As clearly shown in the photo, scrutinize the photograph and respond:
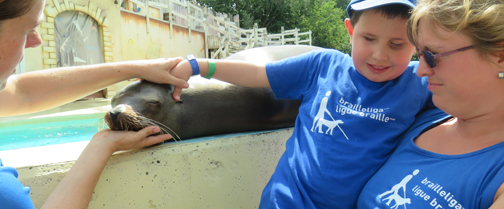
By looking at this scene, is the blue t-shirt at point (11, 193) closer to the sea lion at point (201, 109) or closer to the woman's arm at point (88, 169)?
the woman's arm at point (88, 169)

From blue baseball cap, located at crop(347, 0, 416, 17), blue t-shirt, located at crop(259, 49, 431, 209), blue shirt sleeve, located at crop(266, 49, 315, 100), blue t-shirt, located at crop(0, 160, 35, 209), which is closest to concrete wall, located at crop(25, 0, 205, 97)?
blue shirt sleeve, located at crop(266, 49, 315, 100)

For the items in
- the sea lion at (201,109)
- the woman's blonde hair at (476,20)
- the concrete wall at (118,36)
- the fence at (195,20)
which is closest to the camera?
the woman's blonde hair at (476,20)

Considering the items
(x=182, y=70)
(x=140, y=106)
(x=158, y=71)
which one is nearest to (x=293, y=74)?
(x=182, y=70)

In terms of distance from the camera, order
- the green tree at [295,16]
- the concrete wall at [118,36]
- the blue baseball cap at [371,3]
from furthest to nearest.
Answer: the green tree at [295,16], the concrete wall at [118,36], the blue baseball cap at [371,3]

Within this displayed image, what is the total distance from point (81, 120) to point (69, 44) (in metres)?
5.57

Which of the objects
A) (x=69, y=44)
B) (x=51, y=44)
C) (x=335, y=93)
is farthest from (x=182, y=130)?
(x=69, y=44)

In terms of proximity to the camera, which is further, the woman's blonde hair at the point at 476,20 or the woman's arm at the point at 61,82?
the woman's arm at the point at 61,82

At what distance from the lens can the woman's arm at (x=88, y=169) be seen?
4.73 feet

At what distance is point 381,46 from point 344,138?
1.45 feet

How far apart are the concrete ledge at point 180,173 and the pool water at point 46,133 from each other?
3124mm

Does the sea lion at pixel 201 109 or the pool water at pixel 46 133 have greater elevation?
the sea lion at pixel 201 109

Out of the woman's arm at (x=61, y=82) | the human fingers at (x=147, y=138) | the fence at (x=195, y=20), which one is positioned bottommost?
the human fingers at (x=147, y=138)

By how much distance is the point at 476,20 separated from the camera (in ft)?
3.14

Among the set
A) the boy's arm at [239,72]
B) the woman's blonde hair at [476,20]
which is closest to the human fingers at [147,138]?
the boy's arm at [239,72]
